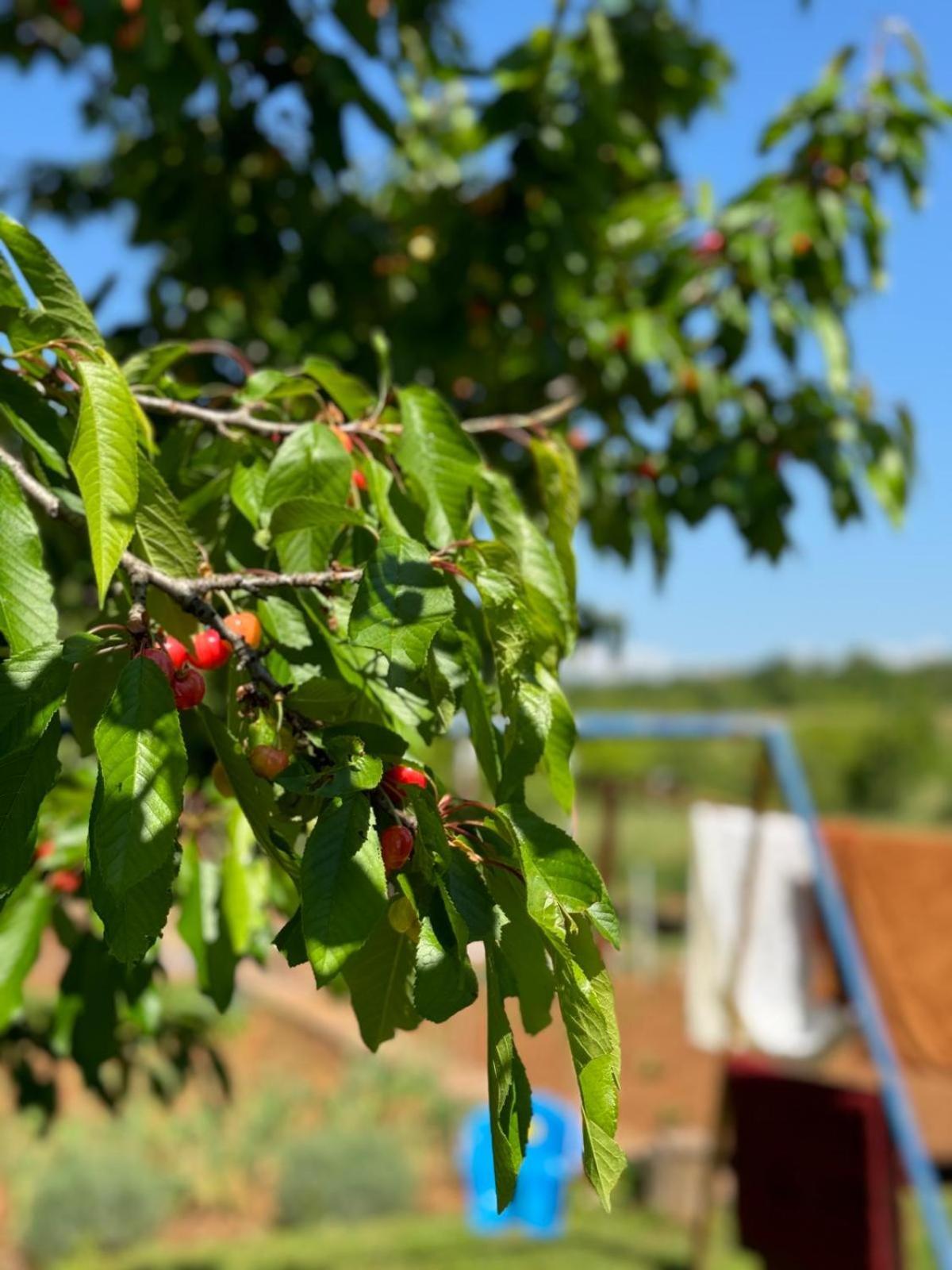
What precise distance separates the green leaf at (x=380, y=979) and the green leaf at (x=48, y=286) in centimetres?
44

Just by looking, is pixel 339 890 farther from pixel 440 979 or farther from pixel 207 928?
pixel 207 928

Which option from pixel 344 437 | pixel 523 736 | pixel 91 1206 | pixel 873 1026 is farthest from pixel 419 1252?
pixel 523 736

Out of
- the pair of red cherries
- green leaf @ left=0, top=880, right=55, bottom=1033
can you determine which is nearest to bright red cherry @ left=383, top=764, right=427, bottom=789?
the pair of red cherries

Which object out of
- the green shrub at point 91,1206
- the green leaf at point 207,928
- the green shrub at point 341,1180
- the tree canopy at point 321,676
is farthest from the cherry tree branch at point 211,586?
the green shrub at point 341,1180

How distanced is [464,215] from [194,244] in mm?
548

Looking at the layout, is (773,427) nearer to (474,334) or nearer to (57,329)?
(474,334)

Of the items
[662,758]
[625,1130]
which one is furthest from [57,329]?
[662,758]

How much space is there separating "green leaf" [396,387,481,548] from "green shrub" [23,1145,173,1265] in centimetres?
438

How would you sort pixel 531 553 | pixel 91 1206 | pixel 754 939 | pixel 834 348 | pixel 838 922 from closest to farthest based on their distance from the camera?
1. pixel 531 553
2. pixel 834 348
3. pixel 838 922
4. pixel 91 1206
5. pixel 754 939

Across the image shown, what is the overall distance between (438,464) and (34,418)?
301 mm

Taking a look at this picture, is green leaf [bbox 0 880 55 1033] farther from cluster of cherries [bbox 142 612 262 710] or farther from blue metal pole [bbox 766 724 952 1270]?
blue metal pole [bbox 766 724 952 1270]

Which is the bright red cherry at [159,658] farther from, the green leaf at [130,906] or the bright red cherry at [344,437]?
the bright red cherry at [344,437]

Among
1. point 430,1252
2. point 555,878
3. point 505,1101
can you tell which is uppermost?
point 555,878

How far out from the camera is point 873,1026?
3.88 meters
